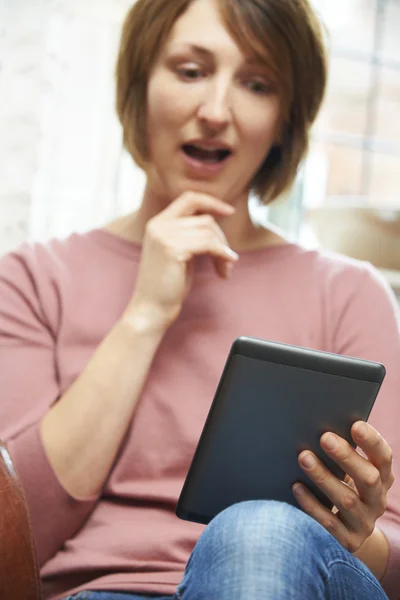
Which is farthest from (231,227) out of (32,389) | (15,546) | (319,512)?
(15,546)

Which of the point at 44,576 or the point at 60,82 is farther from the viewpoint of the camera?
the point at 60,82

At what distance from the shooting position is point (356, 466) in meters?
0.66

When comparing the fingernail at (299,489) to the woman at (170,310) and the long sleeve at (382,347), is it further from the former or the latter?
the long sleeve at (382,347)

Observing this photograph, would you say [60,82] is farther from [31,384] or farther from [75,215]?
[31,384]

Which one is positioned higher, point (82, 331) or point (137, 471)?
point (82, 331)

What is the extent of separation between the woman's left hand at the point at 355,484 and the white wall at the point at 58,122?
3.16ft

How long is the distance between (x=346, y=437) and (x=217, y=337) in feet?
1.00

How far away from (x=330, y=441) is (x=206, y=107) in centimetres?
47

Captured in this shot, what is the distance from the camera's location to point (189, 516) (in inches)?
27.6

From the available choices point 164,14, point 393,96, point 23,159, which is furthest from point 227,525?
point 393,96

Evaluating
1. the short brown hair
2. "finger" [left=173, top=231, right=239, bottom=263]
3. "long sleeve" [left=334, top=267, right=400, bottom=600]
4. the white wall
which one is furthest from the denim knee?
the white wall

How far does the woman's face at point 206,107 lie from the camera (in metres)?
0.93

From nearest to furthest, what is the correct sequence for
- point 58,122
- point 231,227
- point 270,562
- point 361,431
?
point 270,562 < point 361,431 < point 231,227 < point 58,122

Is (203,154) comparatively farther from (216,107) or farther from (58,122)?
(58,122)
